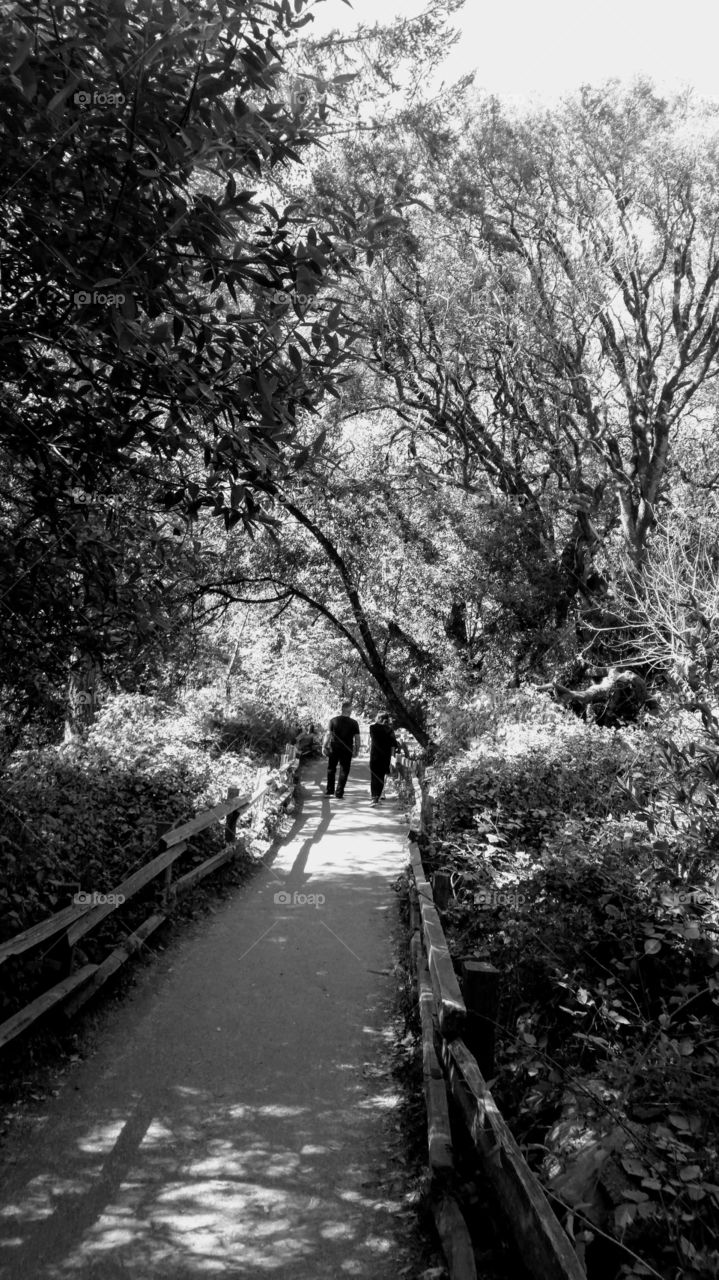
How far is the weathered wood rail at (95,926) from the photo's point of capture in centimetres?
549

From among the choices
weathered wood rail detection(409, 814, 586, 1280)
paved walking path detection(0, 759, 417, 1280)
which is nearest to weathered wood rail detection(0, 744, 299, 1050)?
paved walking path detection(0, 759, 417, 1280)

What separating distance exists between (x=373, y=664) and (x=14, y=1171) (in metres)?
15.4

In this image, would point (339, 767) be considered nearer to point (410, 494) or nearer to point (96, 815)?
point (410, 494)

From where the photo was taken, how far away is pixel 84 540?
4.77 metres

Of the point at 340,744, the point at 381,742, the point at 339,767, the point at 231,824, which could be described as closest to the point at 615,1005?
the point at 231,824

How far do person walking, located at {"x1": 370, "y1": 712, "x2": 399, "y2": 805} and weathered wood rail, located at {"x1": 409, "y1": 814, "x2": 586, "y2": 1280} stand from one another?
39.3 feet

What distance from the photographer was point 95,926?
7.29m

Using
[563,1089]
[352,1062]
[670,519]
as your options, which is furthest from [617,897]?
[670,519]

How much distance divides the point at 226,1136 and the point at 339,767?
15406mm

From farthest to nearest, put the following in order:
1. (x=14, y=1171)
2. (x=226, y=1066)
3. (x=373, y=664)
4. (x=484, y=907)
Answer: (x=373, y=664)
(x=484, y=907)
(x=226, y=1066)
(x=14, y=1171)

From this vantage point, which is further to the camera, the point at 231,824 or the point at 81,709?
the point at 81,709

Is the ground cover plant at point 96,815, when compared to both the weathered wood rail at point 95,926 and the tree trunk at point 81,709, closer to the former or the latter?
the weathered wood rail at point 95,926

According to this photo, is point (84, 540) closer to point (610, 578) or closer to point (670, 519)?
point (670, 519)

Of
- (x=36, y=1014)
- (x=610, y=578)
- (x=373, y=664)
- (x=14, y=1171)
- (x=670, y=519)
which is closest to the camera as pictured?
(x=14, y=1171)
